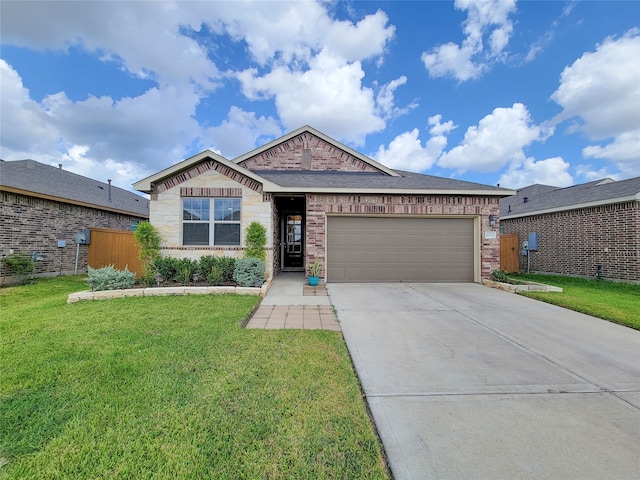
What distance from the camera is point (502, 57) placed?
468 inches

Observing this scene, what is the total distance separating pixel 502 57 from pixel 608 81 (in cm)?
457

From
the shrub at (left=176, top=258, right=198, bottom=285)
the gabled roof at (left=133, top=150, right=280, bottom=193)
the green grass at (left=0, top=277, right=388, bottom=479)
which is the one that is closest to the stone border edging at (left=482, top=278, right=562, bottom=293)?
the green grass at (left=0, top=277, right=388, bottom=479)

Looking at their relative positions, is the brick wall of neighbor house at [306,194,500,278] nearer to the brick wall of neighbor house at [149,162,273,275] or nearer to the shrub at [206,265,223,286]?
the brick wall of neighbor house at [149,162,273,275]

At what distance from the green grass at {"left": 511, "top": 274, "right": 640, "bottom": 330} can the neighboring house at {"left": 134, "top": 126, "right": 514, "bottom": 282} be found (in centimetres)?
229

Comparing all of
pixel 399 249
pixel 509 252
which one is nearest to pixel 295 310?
pixel 399 249

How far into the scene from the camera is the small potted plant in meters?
8.60

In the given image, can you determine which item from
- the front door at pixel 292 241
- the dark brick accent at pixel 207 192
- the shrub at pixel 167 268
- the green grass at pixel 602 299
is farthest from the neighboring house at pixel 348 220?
the front door at pixel 292 241

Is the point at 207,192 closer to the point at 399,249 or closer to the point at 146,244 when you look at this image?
the point at 146,244

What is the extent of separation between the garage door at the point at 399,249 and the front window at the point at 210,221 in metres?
3.13

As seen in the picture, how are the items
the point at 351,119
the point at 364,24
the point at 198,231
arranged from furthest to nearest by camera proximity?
the point at 351,119, the point at 364,24, the point at 198,231

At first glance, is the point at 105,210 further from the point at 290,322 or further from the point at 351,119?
the point at 351,119

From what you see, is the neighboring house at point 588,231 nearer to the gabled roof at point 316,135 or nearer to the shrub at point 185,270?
the gabled roof at point 316,135

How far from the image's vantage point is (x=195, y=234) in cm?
905

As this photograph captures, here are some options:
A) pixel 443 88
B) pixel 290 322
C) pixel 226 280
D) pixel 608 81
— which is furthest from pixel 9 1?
pixel 608 81
